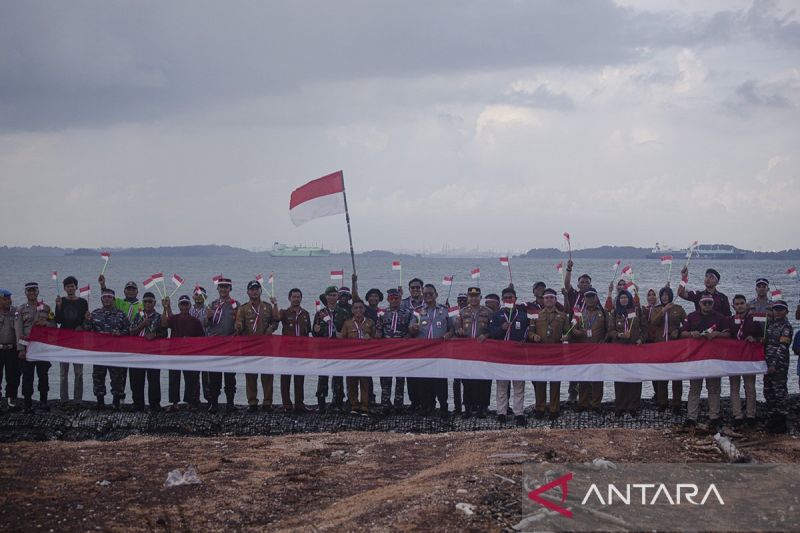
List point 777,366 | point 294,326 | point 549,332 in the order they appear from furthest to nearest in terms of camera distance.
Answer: point 294,326 < point 549,332 < point 777,366

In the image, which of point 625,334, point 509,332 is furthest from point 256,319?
point 625,334

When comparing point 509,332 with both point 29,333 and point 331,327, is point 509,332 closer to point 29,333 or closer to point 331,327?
point 331,327

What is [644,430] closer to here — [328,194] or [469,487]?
[469,487]

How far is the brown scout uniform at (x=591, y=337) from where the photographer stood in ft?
41.4

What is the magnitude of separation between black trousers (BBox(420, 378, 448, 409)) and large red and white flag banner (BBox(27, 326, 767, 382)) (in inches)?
17.7

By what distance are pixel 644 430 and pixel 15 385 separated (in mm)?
10176

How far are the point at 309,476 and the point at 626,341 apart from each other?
5940mm

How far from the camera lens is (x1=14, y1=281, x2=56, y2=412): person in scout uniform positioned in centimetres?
1305

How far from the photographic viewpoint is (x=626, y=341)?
1279 cm

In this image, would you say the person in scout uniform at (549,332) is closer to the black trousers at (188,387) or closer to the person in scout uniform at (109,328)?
the black trousers at (188,387)

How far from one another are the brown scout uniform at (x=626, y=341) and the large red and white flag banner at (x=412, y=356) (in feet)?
1.51

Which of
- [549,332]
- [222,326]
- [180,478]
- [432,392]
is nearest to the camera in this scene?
[180,478]

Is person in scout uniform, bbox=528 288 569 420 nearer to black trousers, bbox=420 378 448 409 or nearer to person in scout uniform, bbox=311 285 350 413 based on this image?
black trousers, bbox=420 378 448 409

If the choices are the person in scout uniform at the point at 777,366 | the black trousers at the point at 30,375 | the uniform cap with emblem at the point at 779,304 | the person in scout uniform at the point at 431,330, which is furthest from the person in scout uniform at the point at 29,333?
the uniform cap with emblem at the point at 779,304
